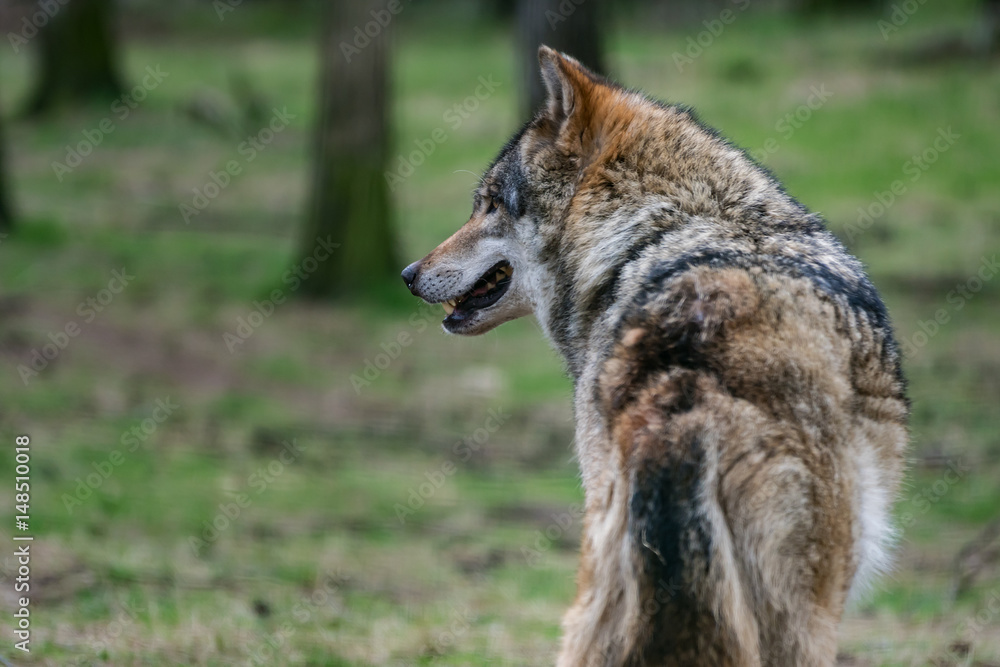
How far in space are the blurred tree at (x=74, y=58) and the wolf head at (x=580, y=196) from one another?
19.1 metres

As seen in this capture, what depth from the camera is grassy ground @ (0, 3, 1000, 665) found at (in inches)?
221

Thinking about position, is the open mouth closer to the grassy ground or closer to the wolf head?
the wolf head

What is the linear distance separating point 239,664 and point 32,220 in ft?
38.0

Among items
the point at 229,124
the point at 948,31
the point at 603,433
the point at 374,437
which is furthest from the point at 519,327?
the point at 948,31

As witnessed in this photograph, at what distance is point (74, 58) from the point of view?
70.2 ft

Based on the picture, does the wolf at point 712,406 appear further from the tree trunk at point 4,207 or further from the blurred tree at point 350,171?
the tree trunk at point 4,207

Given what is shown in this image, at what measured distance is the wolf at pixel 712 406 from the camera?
292 cm

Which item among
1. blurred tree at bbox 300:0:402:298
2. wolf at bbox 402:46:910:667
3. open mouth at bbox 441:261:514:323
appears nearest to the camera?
wolf at bbox 402:46:910:667

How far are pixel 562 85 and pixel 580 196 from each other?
46 cm

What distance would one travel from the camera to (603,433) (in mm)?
3246

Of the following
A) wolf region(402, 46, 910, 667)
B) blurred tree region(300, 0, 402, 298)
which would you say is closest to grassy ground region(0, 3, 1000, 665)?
blurred tree region(300, 0, 402, 298)

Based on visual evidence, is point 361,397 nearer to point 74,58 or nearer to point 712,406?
point 712,406

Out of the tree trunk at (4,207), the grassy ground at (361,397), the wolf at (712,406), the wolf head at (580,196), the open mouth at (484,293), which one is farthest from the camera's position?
the tree trunk at (4,207)

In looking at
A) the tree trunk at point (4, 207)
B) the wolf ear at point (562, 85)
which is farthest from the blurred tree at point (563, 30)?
the wolf ear at point (562, 85)
